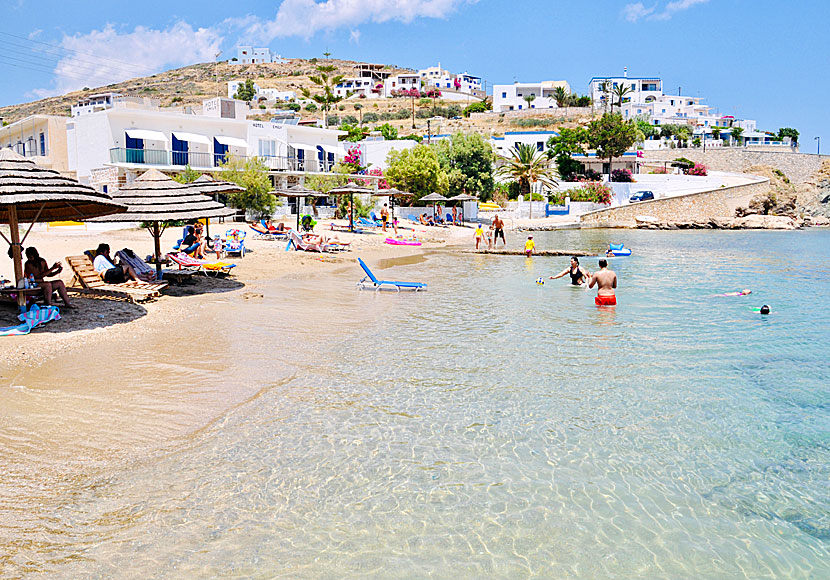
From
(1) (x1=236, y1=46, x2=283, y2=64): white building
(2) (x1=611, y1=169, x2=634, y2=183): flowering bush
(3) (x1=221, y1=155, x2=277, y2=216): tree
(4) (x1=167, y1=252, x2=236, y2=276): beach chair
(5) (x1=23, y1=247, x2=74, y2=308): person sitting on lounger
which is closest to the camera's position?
(5) (x1=23, y1=247, x2=74, y2=308): person sitting on lounger

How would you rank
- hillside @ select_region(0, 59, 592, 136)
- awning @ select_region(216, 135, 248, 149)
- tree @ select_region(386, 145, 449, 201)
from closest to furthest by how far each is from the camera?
awning @ select_region(216, 135, 248, 149)
tree @ select_region(386, 145, 449, 201)
hillside @ select_region(0, 59, 592, 136)

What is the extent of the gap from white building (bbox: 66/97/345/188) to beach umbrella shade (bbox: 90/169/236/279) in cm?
2257

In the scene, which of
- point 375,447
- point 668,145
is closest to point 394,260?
point 375,447

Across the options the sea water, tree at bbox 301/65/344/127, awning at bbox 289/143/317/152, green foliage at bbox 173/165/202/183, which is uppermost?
tree at bbox 301/65/344/127

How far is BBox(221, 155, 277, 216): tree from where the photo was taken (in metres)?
31.0

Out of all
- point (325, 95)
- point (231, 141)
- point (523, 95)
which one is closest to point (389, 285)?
point (231, 141)

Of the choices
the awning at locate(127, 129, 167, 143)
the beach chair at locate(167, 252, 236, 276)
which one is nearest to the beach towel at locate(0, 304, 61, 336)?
the beach chair at locate(167, 252, 236, 276)

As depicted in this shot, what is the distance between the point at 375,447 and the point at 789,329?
10.1 meters

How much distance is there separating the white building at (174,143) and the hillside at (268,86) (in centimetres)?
2378

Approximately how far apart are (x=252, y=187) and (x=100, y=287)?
20.0 m

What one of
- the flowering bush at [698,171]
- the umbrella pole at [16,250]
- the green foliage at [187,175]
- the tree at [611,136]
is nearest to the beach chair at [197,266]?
the umbrella pole at [16,250]

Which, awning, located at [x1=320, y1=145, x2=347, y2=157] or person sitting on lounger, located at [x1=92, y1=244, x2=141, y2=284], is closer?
person sitting on lounger, located at [x1=92, y1=244, x2=141, y2=284]

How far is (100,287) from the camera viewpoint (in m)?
12.0

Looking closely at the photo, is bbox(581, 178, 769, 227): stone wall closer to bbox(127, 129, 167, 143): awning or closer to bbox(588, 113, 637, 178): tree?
bbox(588, 113, 637, 178): tree
